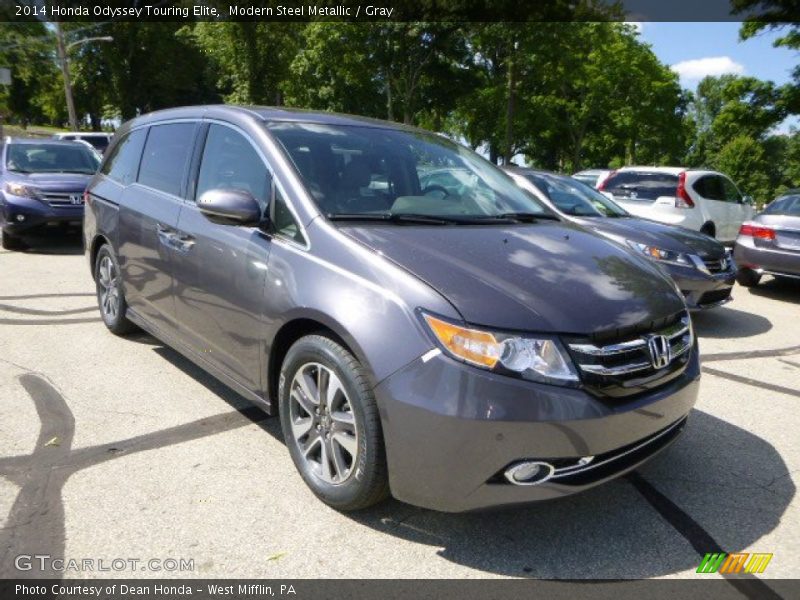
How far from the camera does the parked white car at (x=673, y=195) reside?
1009 cm

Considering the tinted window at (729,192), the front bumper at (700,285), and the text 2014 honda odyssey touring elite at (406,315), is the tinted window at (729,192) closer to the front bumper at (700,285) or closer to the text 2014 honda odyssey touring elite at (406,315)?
the front bumper at (700,285)

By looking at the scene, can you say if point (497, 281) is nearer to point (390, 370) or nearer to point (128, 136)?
point (390, 370)

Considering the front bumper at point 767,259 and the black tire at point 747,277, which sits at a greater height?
the front bumper at point 767,259

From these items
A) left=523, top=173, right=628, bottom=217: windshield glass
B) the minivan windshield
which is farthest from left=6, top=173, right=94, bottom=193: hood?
the minivan windshield

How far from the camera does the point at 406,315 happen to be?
2.33 metres

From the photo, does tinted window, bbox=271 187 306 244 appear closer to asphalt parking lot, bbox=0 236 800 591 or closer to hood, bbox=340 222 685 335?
hood, bbox=340 222 685 335

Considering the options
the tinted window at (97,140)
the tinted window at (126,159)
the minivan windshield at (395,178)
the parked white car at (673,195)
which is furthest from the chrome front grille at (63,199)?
the tinted window at (97,140)

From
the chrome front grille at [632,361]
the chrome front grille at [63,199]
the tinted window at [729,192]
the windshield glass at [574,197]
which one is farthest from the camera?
the tinted window at [729,192]

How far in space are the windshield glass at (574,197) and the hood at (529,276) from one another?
409cm

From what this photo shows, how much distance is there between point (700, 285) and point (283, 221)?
15.5ft

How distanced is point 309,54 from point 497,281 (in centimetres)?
2703

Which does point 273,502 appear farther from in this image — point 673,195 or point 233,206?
point 673,195

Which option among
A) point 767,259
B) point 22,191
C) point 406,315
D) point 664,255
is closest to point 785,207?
point 767,259

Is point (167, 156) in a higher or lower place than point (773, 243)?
higher
